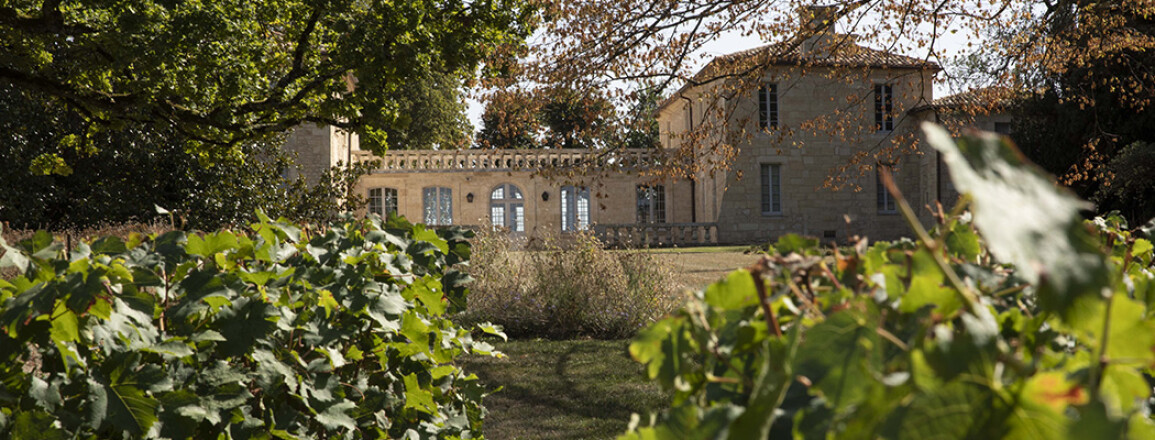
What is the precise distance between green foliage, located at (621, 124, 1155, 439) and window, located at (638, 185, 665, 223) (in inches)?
1068

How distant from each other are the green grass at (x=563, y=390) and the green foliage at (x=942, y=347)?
3500 mm

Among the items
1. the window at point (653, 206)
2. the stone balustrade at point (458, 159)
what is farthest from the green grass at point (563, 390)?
the window at point (653, 206)

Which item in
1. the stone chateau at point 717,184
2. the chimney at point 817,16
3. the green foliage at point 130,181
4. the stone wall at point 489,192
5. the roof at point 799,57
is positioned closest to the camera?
the chimney at point 817,16

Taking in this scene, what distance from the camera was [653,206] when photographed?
92.5 feet

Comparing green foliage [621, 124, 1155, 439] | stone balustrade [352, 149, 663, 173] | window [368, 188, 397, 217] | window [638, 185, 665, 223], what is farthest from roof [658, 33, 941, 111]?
window [368, 188, 397, 217]

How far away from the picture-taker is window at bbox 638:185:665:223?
28.1m

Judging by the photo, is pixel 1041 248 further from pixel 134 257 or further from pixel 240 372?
pixel 134 257

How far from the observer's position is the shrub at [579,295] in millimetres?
8008

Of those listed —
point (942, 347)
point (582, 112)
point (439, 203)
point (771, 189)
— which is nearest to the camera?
point (942, 347)

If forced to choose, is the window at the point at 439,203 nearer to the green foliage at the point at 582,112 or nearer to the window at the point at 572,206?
the window at the point at 572,206

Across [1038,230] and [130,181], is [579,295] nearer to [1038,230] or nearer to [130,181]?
[1038,230]

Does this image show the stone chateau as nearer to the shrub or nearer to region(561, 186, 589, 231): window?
region(561, 186, 589, 231): window

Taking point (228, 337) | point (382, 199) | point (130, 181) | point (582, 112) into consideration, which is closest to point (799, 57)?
point (582, 112)

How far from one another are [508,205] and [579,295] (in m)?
20.3
